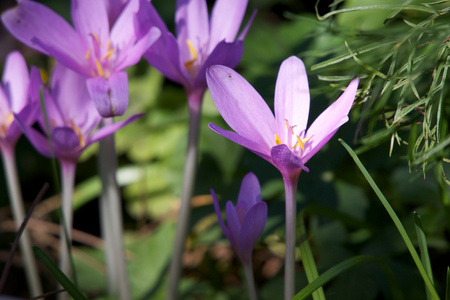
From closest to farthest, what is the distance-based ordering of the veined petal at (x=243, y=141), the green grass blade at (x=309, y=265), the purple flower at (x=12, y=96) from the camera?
the veined petal at (x=243, y=141)
the green grass blade at (x=309, y=265)
the purple flower at (x=12, y=96)

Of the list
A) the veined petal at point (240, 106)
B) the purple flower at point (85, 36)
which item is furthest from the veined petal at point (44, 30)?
the veined petal at point (240, 106)

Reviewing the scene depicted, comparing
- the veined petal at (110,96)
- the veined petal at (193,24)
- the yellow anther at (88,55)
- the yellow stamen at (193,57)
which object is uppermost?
the veined petal at (193,24)

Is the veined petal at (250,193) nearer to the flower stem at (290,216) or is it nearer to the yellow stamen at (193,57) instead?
the flower stem at (290,216)

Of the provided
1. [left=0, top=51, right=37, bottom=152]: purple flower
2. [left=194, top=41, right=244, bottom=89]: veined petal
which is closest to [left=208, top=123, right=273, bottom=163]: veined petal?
[left=194, top=41, right=244, bottom=89]: veined petal

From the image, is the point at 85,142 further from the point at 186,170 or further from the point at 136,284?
the point at 136,284

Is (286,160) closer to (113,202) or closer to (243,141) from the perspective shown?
(243,141)

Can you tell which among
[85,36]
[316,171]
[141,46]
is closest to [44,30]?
[85,36]
